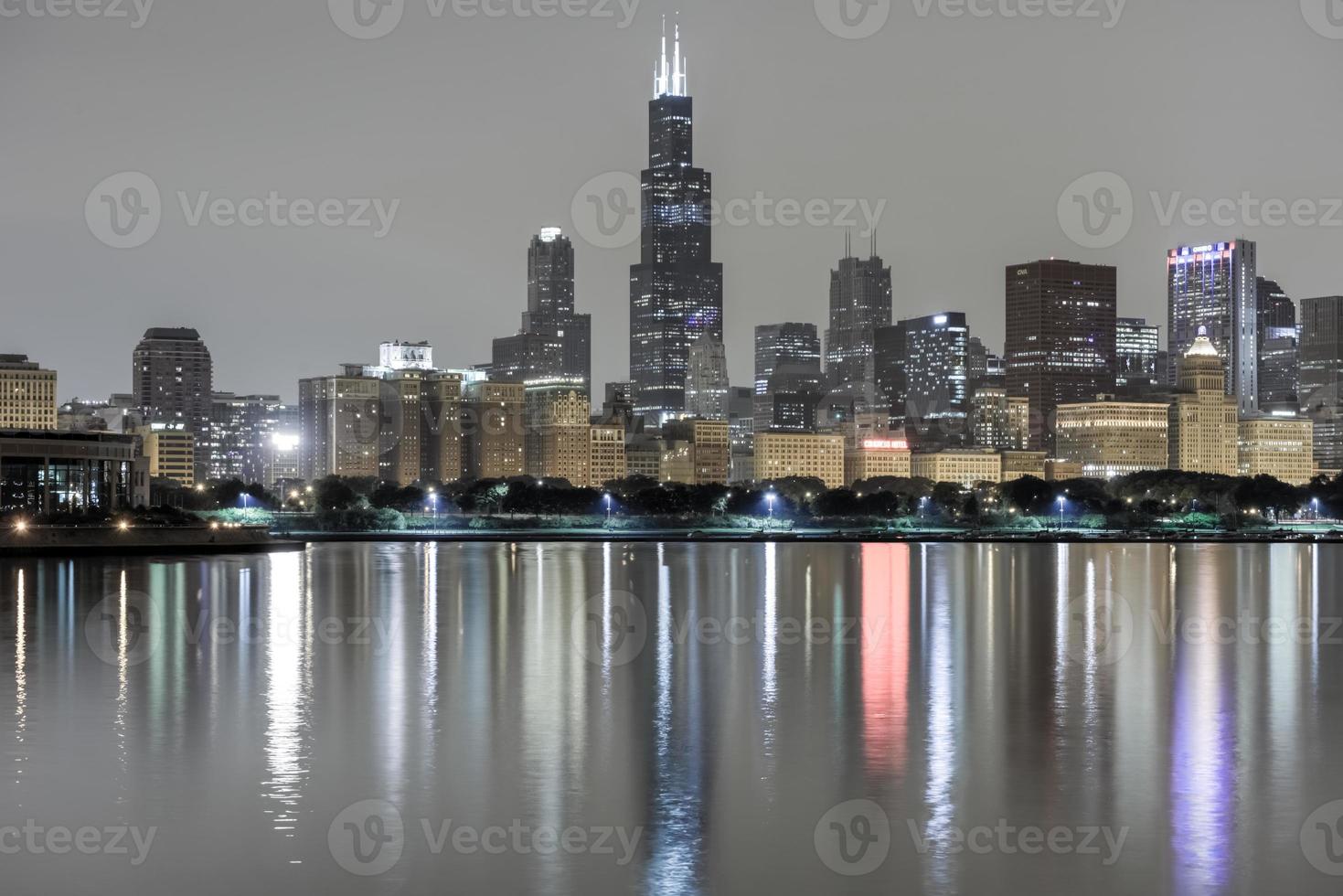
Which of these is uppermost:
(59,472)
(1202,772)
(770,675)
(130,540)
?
(59,472)

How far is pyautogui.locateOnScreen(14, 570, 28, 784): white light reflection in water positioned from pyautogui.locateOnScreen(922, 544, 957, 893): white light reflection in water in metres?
12.3

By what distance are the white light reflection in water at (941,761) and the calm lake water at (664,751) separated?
79 mm

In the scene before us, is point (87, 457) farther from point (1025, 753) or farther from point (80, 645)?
point (1025, 753)

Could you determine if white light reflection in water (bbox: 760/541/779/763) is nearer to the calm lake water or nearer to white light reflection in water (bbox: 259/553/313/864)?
the calm lake water

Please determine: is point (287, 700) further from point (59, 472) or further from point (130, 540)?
point (59, 472)

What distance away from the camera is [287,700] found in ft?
100

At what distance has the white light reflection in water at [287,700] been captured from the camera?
72.2 feet

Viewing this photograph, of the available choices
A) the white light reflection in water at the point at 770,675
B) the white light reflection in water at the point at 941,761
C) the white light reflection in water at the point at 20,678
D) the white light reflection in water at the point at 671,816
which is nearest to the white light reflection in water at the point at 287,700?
A: the white light reflection in water at the point at 20,678

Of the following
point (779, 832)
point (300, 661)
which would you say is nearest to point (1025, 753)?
point (779, 832)

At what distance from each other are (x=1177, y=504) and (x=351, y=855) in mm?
191584

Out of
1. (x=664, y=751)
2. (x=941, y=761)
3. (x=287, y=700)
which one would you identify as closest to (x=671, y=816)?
(x=664, y=751)

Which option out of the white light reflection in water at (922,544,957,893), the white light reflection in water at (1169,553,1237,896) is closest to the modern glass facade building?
the white light reflection in water at (922,544,957,893)

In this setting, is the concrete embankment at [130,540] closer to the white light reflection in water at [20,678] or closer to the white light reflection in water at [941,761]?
the white light reflection in water at [20,678]

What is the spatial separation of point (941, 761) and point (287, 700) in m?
12.5
